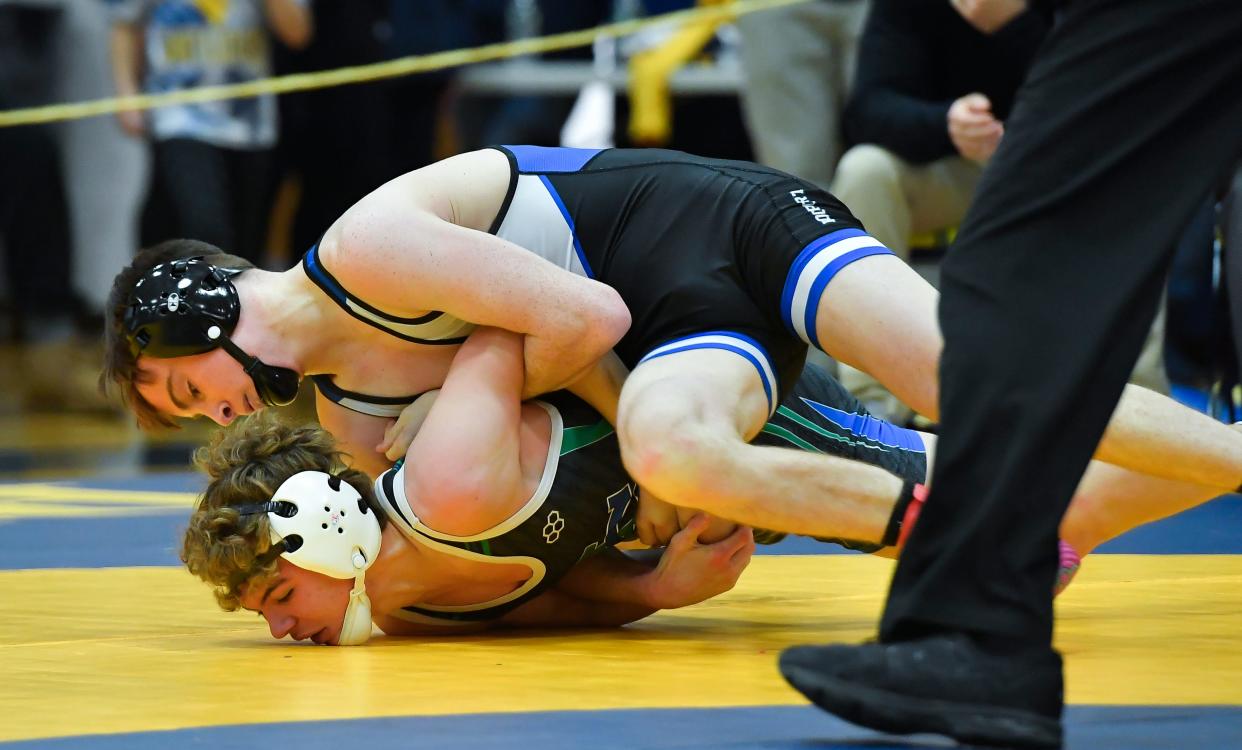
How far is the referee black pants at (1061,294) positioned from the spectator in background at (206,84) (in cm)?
546

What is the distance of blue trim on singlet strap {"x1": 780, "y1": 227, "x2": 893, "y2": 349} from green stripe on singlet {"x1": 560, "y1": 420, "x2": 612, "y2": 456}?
36 centimetres

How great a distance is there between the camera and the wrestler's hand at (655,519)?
3.16 m

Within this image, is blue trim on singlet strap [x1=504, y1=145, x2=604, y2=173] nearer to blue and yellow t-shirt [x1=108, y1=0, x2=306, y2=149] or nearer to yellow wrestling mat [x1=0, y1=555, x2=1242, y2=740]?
yellow wrestling mat [x1=0, y1=555, x2=1242, y2=740]

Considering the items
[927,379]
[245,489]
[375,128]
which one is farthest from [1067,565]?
[375,128]

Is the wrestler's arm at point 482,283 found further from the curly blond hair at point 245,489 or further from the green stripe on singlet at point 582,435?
the curly blond hair at point 245,489

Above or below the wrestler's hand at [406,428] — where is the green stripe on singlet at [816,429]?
above

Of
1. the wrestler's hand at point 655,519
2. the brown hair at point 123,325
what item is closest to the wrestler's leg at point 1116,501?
the wrestler's hand at point 655,519

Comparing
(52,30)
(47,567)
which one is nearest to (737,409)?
(47,567)

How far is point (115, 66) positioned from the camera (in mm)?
7516

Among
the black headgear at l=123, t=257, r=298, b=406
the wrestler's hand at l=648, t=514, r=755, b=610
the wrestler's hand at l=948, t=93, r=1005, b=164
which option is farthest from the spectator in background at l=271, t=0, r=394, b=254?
the wrestler's hand at l=648, t=514, r=755, b=610

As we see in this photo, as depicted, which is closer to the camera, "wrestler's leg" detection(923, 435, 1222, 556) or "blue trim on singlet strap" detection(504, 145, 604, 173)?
"wrestler's leg" detection(923, 435, 1222, 556)

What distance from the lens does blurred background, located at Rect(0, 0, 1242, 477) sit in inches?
222

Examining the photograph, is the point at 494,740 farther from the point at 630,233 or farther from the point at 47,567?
the point at 47,567

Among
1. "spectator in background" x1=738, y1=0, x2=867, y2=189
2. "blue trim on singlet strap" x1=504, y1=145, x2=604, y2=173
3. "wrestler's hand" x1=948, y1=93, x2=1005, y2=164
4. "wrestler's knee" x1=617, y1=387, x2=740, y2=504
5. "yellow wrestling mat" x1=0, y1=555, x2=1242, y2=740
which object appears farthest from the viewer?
"spectator in background" x1=738, y1=0, x2=867, y2=189
